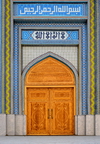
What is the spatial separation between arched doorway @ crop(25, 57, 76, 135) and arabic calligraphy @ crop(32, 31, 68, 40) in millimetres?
615

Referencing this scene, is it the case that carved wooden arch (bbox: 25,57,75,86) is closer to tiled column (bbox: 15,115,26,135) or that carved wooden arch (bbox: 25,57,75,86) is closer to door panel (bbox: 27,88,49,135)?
door panel (bbox: 27,88,49,135)

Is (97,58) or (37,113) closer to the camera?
(97,58)

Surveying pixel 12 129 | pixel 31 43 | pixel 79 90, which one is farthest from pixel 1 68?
pixel 79 90

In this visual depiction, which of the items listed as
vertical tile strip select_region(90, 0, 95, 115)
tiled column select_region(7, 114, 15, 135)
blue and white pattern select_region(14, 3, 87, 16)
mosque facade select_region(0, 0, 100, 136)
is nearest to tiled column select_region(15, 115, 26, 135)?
mosque facade select_region(0, 0, 100, 136)

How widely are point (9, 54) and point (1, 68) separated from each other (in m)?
0.47

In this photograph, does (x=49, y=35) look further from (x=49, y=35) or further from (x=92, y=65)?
(x=92, y=65)

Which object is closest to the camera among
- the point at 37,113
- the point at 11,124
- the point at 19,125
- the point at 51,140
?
the point at 51,140

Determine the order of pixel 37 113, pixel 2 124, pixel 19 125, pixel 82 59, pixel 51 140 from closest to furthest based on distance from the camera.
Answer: pixel 51 140
pixel 2 124
pixel 19 125
pixel 82 59
pixel 37 113

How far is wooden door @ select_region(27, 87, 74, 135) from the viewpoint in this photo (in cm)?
888

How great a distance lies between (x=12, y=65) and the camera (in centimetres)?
868

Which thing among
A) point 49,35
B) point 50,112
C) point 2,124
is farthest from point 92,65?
point 2,124

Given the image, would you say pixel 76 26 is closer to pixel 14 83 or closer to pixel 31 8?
pixel 31 8

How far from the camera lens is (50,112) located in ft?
29.1

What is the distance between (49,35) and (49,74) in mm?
1136
